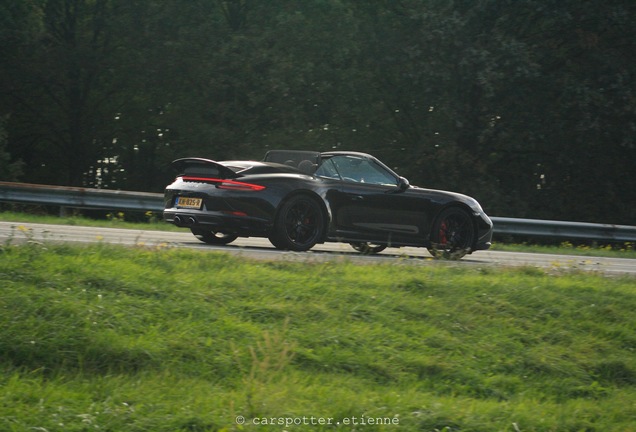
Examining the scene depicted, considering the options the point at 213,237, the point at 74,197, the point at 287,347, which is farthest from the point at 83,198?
the point at 287,347

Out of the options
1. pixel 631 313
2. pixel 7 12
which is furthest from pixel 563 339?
pixel 7 12

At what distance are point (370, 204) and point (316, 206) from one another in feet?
2.88

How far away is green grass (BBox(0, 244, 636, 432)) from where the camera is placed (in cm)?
627

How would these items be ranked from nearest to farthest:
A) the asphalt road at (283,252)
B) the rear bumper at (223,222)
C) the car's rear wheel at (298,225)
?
the asphalt road at (283,252)
the rear bumper at (223,222)
the car's rear wheel at (298,225)

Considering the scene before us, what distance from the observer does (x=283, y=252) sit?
39.1 ft

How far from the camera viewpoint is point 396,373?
7.32 metres

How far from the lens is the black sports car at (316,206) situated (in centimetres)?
1173

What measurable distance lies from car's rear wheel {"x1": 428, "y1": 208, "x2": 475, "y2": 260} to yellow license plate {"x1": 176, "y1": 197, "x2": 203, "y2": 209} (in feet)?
10.9

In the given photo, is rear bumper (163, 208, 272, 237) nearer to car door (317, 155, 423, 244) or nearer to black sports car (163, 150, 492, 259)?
black sports car (163, 150, 492, 259)

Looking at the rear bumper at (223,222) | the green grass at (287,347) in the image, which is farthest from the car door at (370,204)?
the green grass at (287,347)

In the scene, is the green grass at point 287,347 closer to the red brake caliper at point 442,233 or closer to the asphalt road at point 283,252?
the asphalt road at point 283,252

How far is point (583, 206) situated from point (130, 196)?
1651 cm

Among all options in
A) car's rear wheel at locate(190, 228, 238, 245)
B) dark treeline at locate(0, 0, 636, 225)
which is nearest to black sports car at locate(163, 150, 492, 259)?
car's rear wheel at locate(190, 228, 238, 245)

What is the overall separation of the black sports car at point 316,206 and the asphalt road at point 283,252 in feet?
0.87
